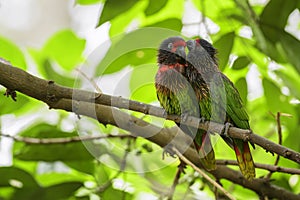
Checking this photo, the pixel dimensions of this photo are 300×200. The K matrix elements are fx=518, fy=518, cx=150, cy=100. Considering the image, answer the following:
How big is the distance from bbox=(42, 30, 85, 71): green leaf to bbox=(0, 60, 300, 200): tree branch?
0.39 metres

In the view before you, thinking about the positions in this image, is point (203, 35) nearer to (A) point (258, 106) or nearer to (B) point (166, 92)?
(B) point (166, 92)

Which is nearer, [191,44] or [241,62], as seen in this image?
[191,44]

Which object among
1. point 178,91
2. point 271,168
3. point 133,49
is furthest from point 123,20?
point 271,168

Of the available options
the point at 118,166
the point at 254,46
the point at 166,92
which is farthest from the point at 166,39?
the point at 118,166

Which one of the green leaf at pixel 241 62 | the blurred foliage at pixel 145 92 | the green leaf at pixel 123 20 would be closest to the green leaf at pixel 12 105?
the blurred foliage at pixel 145 92

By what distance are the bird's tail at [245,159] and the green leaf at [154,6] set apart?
1.00 ft

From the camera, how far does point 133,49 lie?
1.04 meters

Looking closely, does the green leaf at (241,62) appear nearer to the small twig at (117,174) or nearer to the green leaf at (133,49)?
the green leaf at (133,49)

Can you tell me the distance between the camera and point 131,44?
105 centimetres

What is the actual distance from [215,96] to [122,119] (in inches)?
7.0

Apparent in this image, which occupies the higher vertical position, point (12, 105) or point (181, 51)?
point (12, 105)

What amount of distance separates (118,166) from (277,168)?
0.36m

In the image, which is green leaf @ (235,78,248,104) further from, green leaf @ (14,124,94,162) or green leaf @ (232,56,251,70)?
green leaf @ (14,124,94,162)

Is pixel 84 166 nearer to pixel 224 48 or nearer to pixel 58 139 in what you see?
pixel 58 139
